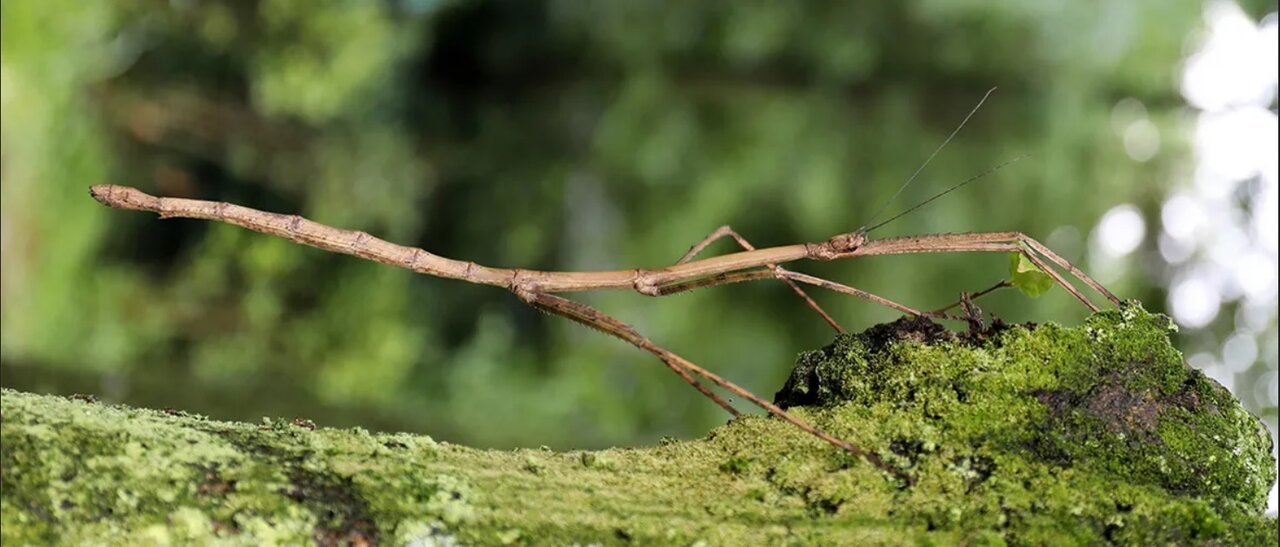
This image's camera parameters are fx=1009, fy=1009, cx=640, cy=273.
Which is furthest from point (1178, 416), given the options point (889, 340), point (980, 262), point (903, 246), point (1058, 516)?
point (980, 262)

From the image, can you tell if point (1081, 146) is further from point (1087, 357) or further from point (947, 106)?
point (1087, 357)

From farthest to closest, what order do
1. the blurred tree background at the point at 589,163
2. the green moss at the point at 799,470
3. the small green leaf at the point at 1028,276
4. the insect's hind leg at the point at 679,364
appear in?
1. the blurred tree background at the point at 589,163
2. the small green leaf at the point at 1028,276
3. the insect's hind leg at the point at 679,364
4. the green moss at the point at 799,470

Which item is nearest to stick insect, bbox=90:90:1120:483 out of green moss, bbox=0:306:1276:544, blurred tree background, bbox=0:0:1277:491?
green moss, bbox=0:306:1276:544

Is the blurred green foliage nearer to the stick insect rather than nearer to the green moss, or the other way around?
the stick insect

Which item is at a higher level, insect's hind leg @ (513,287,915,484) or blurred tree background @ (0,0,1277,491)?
blurred tree background @ (0,0,1277,491)

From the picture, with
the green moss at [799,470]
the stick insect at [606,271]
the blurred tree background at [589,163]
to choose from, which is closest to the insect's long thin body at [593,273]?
the stick insect at [606,271]

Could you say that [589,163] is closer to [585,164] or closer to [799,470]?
[585,164]

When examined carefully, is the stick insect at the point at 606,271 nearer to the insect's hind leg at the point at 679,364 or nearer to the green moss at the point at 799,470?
the insect's hind leg at the point at 679,364
